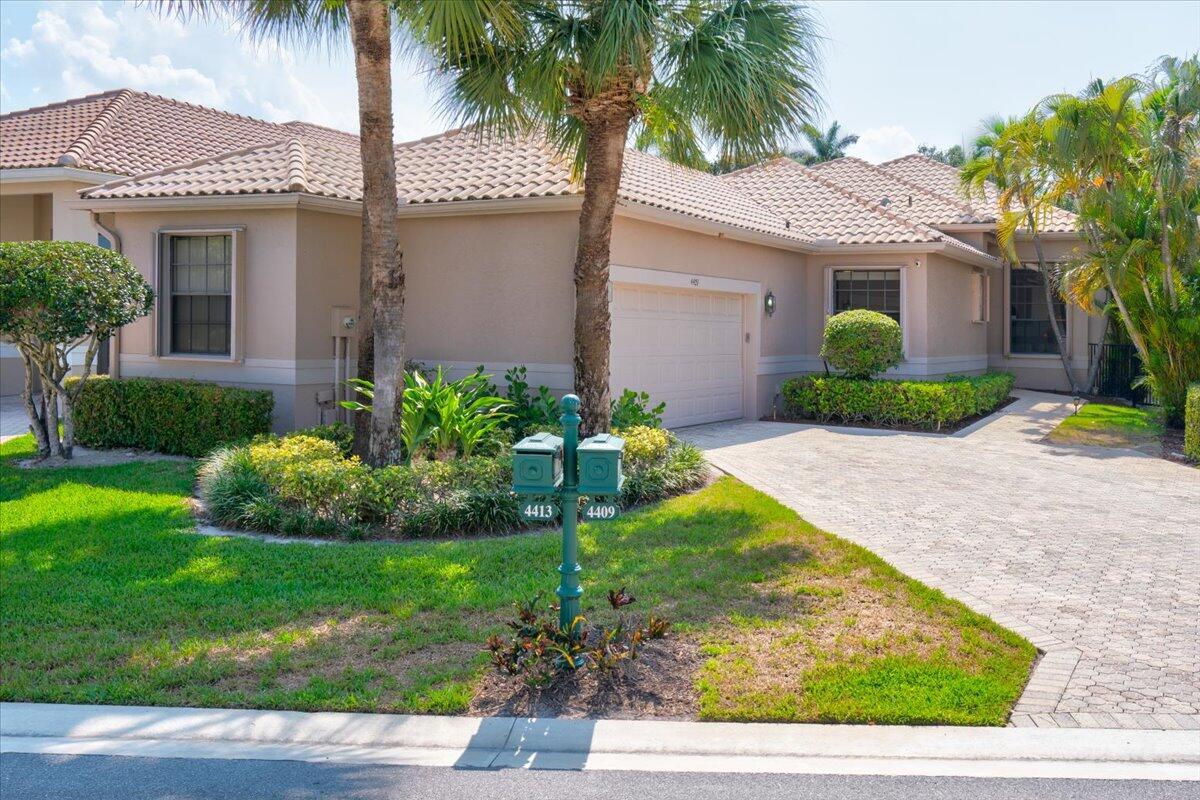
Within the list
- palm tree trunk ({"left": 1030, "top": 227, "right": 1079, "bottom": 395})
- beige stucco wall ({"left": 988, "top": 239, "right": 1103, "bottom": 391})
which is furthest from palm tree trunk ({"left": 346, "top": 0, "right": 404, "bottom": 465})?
beige stucco wall ({"left": 988, "top": 239, "right": 1103, "bottom": 391})

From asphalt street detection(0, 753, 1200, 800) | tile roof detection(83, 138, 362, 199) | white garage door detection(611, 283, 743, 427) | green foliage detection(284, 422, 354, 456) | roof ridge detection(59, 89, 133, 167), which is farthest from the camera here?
roof ridge detection(59, 89, 133, 167)

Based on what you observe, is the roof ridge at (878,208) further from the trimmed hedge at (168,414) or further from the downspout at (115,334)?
the downspout at (115,334)

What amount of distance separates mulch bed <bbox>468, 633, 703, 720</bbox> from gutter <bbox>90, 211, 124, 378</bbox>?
1115 cm

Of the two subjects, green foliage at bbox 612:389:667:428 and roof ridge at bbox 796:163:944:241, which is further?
roof ridge at bbox 796:163:944:241

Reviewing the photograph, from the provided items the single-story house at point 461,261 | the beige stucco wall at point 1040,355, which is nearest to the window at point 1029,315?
the beige stucco wall at point 1040,355

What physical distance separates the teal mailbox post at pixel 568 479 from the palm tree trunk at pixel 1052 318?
1816 cm

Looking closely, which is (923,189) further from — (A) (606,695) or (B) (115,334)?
(A) (606,695)

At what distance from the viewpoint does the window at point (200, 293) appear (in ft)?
48.7

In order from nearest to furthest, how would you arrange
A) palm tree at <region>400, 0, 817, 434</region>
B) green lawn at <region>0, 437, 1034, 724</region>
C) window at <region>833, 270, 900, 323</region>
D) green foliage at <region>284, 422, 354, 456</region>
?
green lawn at <region>0, 437, 1034, 724</region>
palm tree at <region>400, 0, 817, 434</region>
green foliage at <region>284, 422, 354, 456</region>
window at <region>833, 270, 900, 323</region>

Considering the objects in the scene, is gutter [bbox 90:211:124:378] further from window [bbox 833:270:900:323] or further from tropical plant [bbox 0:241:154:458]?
window [bbox 833:270:900:323]

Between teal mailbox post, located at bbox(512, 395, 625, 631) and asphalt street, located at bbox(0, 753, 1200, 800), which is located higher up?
teal mailbox post, located at bbox(512, 395, 625, 631)

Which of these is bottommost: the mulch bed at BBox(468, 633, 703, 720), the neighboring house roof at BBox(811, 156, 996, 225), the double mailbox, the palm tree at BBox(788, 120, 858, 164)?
the mulch bed at BBox(468, 633, 703, 720)

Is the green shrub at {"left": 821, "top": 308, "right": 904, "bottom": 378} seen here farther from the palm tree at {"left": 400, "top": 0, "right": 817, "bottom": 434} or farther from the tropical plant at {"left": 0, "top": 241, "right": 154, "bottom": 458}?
the tropical plant at {"left": 0, "top": 241, "right": 154, "bottom": 458}

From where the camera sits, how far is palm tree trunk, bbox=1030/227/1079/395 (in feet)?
73.8
